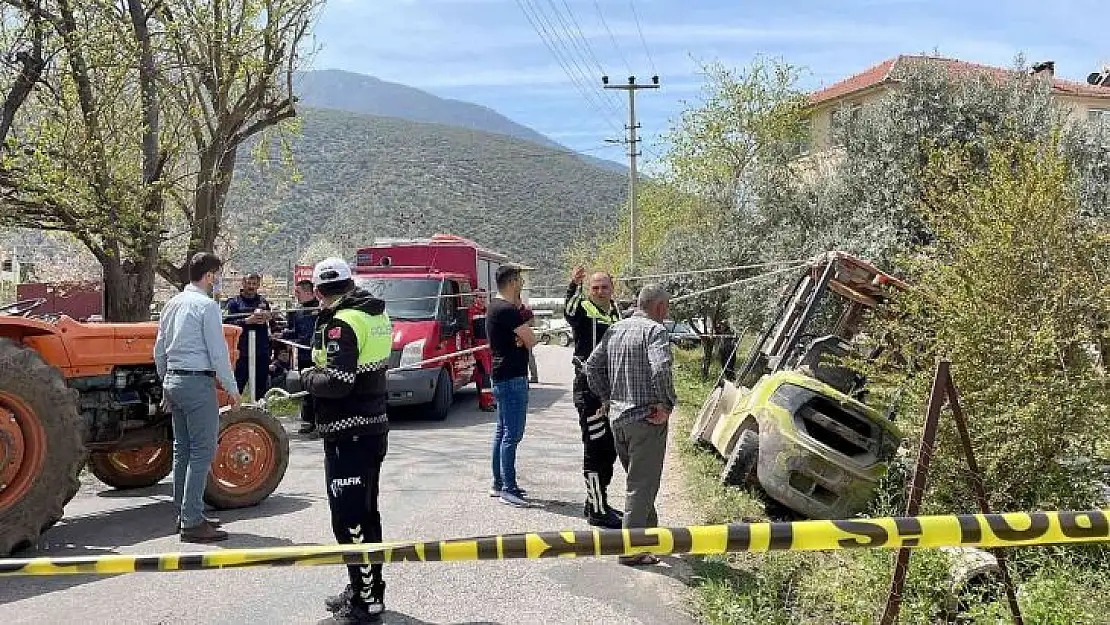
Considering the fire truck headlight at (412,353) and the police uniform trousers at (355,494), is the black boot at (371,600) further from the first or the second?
the fire truck headlight at (412,353)

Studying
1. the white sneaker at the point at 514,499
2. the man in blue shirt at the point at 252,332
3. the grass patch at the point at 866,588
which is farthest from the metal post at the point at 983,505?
the man in blue shirt at the point at 252,332

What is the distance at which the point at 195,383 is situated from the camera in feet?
19.8

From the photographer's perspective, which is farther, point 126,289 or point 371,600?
point 126,289

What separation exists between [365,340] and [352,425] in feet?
1.40

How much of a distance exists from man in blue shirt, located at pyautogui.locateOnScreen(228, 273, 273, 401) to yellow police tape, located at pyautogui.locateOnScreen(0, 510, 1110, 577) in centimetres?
798

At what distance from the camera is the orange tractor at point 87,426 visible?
5.72 meters

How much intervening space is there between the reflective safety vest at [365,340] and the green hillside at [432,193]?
247 ft

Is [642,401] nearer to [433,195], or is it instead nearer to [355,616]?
[355,616]

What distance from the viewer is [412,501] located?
298 inches

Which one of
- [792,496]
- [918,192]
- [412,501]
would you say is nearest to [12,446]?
[412,501]

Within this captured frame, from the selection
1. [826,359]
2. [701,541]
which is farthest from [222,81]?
[701,541]

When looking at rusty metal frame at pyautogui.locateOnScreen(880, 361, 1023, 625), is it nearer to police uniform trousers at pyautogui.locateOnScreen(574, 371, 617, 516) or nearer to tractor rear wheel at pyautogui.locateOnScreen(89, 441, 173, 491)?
police uniform trousers at pyautogui.locateOnScreen(574, 371, 617, 516)

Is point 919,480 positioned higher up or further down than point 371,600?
higher up

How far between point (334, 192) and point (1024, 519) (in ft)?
353
